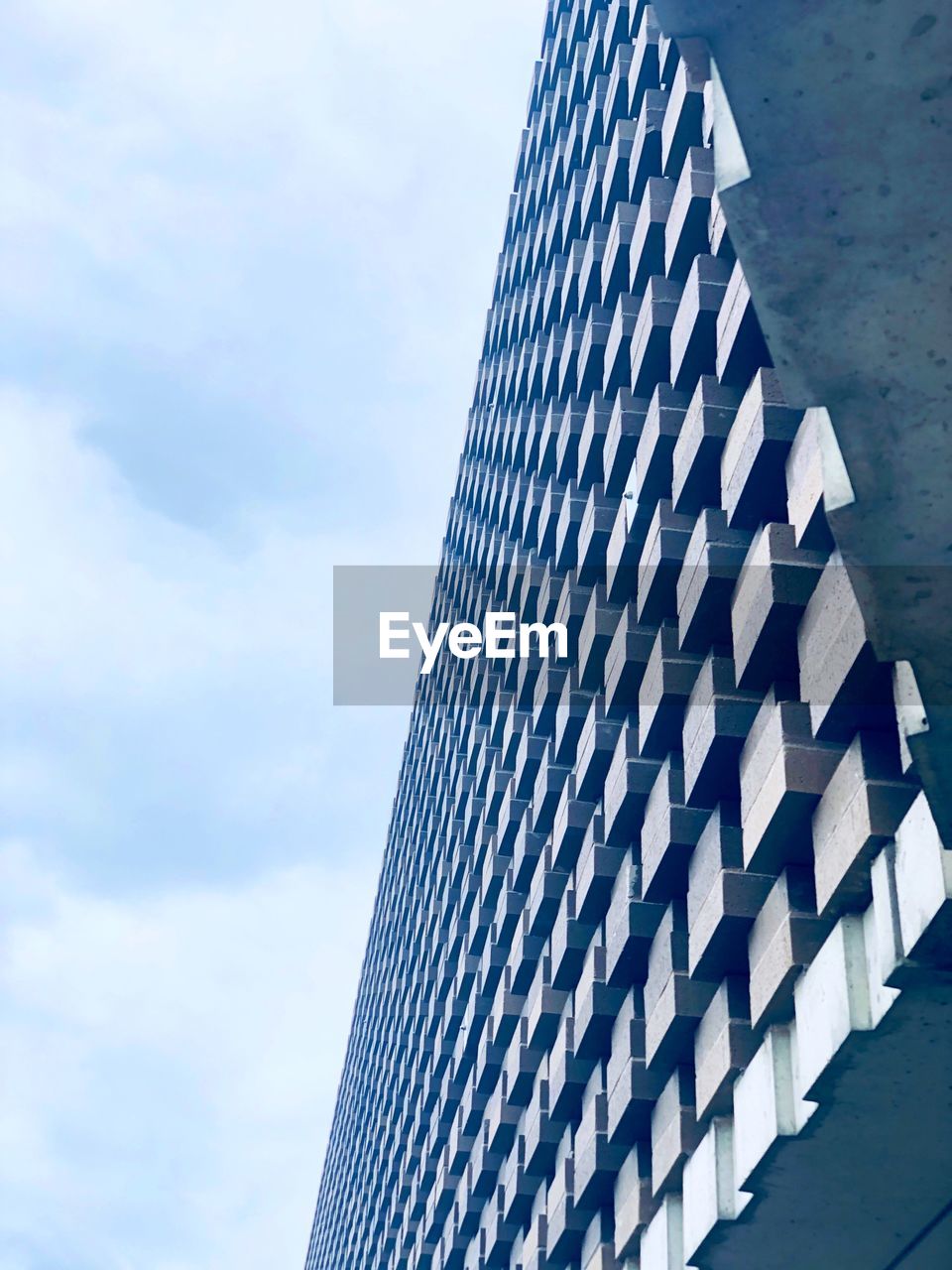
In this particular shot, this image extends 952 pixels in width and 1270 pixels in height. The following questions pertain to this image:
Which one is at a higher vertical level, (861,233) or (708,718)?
(708,718)

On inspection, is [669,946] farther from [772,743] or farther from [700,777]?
[772,743]

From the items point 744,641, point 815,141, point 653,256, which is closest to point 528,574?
point 653,256

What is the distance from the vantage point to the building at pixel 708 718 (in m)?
8.30

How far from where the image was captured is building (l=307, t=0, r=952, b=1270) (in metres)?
8.30

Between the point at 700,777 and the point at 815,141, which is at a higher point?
the point at 700,777

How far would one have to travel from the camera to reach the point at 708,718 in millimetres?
17438

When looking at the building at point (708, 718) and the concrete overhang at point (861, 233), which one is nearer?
the concrete overhang at point (861, 233)

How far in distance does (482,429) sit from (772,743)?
2770 cm

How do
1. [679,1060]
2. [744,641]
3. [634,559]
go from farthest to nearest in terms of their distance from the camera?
[634,559], [679,1060], [744,641]

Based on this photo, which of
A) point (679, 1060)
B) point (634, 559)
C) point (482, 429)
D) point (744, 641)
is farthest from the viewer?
point (482, 429)

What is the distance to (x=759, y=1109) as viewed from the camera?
48.5ft

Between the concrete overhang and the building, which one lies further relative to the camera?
the building

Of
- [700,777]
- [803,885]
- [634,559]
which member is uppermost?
[634,559]

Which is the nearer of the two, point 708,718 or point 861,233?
point 861,233
